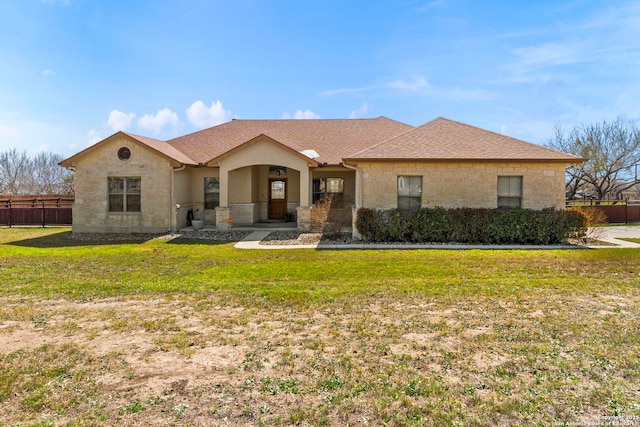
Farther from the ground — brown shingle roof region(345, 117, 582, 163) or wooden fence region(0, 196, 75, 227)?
brown shingle roof region(345, 117, 582, 163)

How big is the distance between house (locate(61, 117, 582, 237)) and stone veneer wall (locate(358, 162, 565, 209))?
0.04 m

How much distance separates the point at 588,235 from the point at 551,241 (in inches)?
102

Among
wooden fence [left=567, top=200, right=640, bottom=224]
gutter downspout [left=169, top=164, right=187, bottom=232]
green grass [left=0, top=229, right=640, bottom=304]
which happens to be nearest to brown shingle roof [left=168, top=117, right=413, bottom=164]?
gutter downspout [left=169, top=164, right=187, bottom=232]

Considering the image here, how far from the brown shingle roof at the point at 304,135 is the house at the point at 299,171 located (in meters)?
0.06

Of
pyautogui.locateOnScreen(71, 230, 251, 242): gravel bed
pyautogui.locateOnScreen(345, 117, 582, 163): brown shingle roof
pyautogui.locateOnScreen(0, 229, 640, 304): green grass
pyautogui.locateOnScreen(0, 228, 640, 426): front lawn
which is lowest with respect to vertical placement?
pyautogui.locateOnScreen(0, 228, 640, 426): front lawn

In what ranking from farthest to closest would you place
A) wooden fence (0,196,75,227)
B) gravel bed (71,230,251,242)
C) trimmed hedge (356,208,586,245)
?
wooden fence (0,196,75,227) < gravel bed (71,230,251,242) < trimmed hedge (356,208,586,245)

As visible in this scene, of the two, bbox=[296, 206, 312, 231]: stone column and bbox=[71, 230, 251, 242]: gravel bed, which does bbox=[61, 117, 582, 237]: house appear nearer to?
bbox=[296, 206, 312, 231]: stone column

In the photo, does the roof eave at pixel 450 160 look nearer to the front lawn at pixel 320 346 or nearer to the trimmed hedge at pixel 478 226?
the trimmed hedge at pixel 478 226

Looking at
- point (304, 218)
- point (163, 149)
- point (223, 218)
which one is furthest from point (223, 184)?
point (304, 218)

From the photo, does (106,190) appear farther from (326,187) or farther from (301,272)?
(301,272)

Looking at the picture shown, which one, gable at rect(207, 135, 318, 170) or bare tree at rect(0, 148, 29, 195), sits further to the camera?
bare tree at rect(0, 148, 29, 195)

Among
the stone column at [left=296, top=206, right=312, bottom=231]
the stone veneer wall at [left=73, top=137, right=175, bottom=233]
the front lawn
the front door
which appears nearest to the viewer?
the front lawn

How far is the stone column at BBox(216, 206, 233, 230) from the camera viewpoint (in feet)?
61.3

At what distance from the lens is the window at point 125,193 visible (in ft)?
61.3
